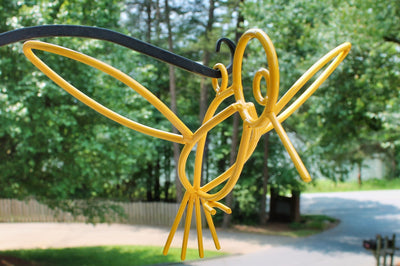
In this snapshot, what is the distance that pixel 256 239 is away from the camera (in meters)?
11.9

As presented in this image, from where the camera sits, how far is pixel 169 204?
46.6 feet

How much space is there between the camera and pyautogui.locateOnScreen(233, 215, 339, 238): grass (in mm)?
12664

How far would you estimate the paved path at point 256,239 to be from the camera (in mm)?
9602

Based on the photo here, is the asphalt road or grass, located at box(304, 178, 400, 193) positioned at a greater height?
grass, located at box(304, 178, 400, 193)

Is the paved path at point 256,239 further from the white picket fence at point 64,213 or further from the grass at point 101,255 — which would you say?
the grass at point 101,255

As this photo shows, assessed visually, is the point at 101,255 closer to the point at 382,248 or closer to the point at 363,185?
the point at 382,248

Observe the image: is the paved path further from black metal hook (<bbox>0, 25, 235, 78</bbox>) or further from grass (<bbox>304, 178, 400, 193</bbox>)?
black metal hook (<bbox>0, 25, 235, 78</bbox>)

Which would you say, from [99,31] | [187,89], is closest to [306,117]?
[187,89]

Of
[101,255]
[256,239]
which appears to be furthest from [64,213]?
[256,239]

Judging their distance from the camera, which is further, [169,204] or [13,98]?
[169,204]

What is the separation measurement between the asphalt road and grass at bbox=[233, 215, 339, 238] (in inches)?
14.8

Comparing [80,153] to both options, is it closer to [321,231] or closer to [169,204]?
[169,204]

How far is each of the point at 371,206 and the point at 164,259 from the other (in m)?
11.0

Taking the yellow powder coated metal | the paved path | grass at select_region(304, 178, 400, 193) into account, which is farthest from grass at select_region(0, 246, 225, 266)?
grass at select_region(304, 178, 400, 193)
